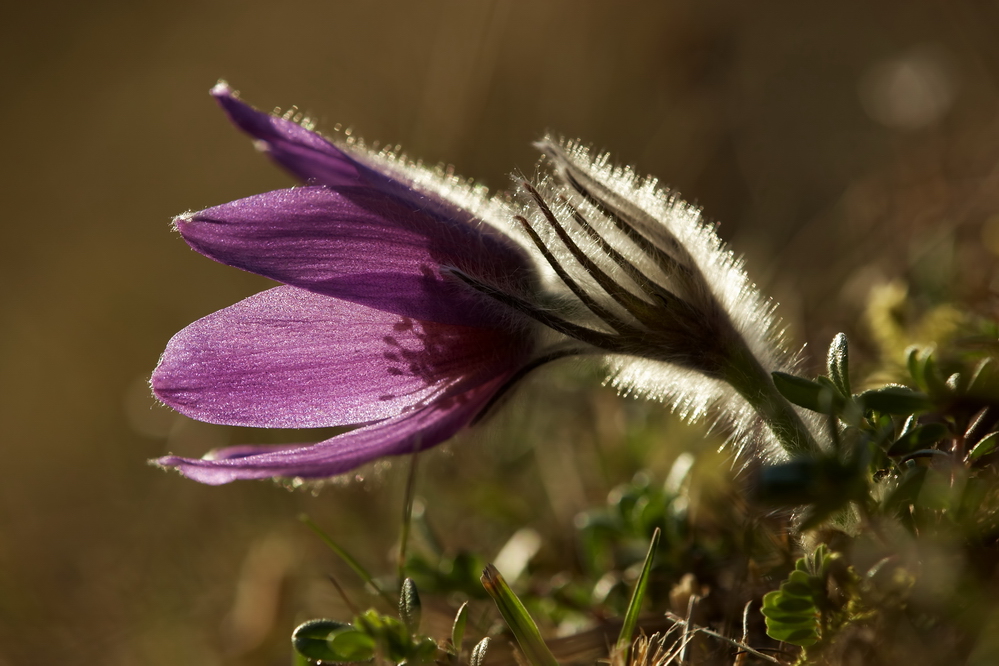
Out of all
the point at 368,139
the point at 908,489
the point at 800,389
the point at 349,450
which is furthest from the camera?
the point at 368,139

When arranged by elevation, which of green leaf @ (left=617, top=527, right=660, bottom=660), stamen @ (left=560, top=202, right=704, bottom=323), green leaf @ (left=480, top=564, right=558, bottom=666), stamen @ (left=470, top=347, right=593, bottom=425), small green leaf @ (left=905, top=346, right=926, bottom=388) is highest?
stamen @ (left=560, top=202, right=704, bottom=323)

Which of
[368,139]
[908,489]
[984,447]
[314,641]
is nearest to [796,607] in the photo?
[908,489]

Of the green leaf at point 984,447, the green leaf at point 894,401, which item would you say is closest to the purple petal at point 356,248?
the green leaf at point 894,401

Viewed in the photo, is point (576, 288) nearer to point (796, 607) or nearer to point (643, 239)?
point (643, 239)

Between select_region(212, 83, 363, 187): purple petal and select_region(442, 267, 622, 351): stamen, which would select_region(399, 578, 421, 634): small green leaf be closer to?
select_region(442, 267, 622, 351): stamen

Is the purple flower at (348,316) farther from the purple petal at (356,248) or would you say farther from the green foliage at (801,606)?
the green foliage at (801,606)

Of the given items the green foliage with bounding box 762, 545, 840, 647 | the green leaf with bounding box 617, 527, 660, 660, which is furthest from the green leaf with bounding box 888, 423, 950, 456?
the green leaf with bounding box 617, 527, 660, 660

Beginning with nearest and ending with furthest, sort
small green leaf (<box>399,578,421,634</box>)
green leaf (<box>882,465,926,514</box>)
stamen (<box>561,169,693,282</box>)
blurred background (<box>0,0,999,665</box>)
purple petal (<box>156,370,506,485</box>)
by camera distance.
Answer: green leaf (<box>882,465,926,514</box>)
small green leaf (<box>399,578,421,634</box>)
purple petal (<box>156,370,506,485</box>)
stamen (<box>561,169,693,282</box>)
blurred background (<box>0,0,999,665</box>)
